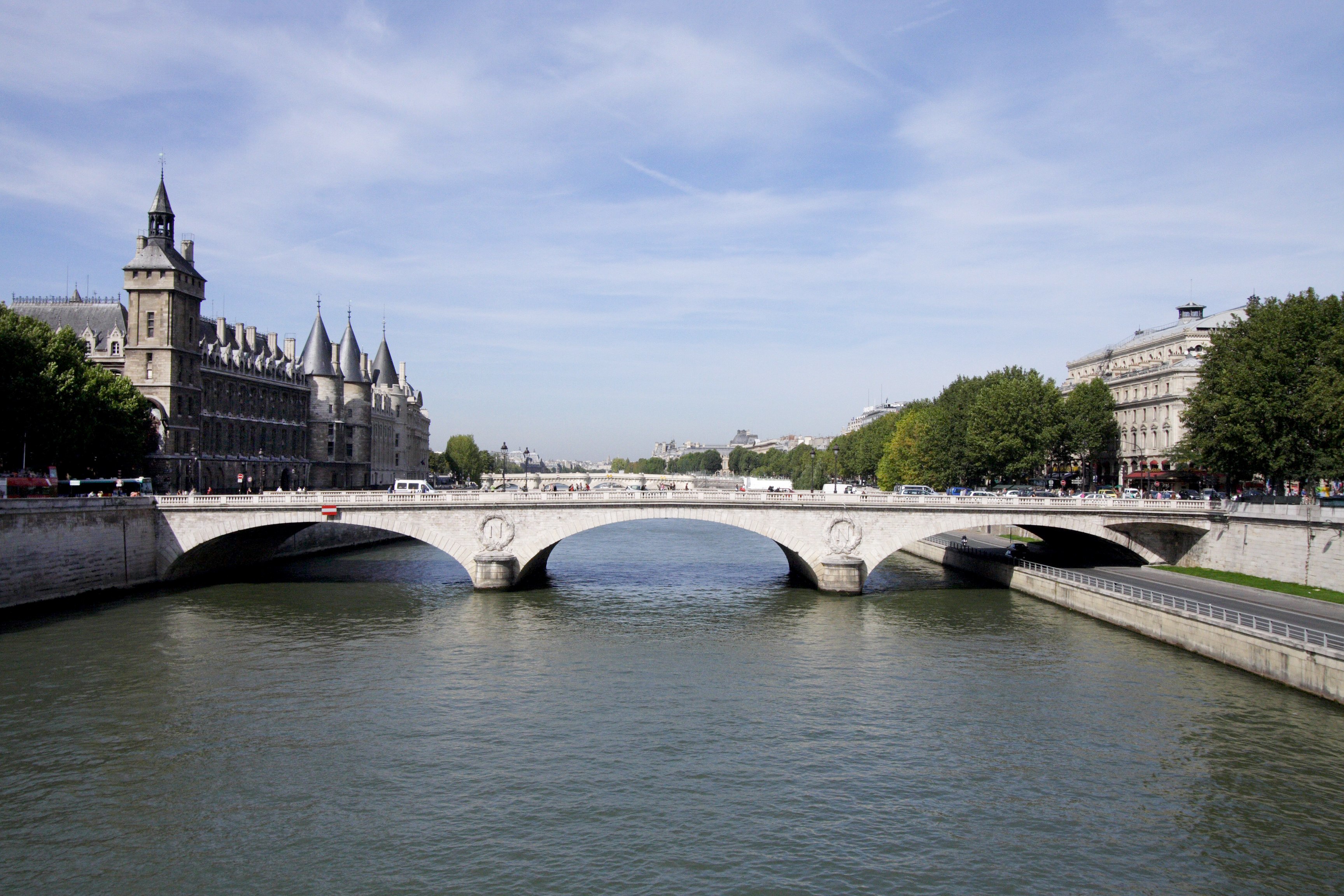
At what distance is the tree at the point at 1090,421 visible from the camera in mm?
90438

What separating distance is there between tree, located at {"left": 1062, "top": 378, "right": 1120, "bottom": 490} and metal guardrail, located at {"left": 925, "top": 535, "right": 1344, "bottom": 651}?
117 ft

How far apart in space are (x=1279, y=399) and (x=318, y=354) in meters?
84.9

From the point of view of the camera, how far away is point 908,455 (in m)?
107

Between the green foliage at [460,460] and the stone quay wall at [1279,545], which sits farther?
the green foliage at [460,460]

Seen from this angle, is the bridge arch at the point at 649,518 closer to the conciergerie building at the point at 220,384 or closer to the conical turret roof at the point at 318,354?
the conciergerie building at the point at 220,384

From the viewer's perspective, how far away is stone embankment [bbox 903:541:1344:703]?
29359 mm

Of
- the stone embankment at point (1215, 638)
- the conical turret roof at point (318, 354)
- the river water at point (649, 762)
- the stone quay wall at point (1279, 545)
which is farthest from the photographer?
the conical turret roof at point (318, 354)

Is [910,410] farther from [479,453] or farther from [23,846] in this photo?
[23,846]

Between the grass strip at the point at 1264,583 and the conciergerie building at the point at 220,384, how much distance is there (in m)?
65.9

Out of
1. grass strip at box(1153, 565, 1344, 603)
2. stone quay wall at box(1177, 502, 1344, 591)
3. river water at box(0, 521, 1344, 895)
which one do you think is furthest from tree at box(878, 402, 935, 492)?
river water at box(0, 521, 1344, 895)

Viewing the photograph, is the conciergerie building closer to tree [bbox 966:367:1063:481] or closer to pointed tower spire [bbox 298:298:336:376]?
pointed tower spire [bbox 298:298:336:376]

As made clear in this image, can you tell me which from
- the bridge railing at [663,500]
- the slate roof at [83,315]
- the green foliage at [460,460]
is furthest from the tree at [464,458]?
the bridge railing at [663,500]

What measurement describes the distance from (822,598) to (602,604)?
11661 mm

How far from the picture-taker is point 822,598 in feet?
170
